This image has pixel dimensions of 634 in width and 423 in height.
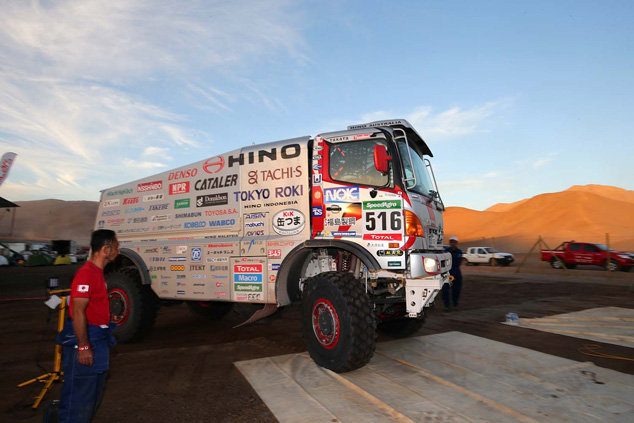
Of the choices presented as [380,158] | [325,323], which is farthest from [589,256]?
[325,323]

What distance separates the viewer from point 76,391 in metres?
2.78

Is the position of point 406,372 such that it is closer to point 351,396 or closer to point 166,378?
point 351,396

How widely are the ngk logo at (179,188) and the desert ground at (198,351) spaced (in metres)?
2.36

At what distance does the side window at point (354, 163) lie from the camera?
5.35m

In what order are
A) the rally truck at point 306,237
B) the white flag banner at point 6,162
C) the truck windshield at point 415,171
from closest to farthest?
the rally truck at point 306,237, the truck windshield at point 415,171, the white flag banner at point 6,162

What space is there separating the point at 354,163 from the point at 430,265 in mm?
1708

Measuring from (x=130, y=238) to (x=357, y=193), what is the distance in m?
4.72

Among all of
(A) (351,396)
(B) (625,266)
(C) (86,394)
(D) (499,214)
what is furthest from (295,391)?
(D) (499,214)

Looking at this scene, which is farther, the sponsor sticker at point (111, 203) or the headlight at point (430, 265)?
the sponsor sticker at point (111, 203)

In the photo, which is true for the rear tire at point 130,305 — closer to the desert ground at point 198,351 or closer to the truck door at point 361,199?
the desert ground at point 198,351

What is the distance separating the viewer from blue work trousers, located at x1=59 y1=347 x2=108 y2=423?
108 inches

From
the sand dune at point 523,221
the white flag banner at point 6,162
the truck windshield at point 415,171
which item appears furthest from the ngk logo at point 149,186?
the sand dune at point 523,221

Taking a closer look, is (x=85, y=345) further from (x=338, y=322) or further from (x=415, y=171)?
(x=415, y=171)

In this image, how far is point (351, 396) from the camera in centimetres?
421
